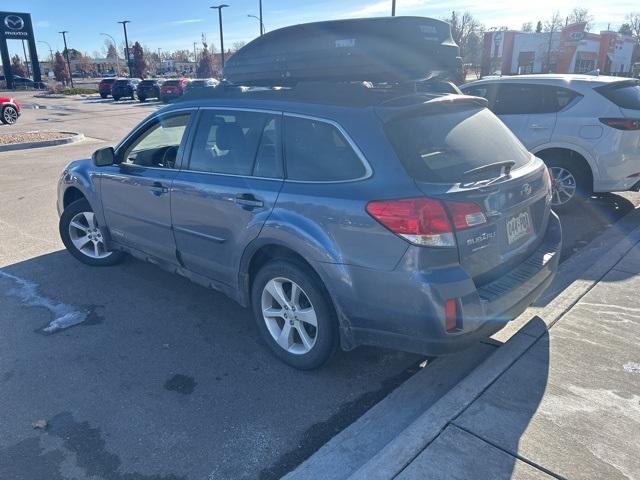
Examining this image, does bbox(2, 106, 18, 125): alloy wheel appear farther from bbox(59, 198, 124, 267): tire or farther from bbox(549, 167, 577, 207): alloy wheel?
bbox(549, 167, 577, 207): alloy wheel

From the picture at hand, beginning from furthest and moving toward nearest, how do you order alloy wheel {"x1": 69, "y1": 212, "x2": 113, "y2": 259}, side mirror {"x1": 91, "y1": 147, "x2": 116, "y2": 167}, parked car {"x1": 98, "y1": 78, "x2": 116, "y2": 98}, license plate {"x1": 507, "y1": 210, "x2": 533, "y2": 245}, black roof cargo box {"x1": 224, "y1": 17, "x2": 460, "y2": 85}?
parked car {"x1": 98, "y1": 78, "x2": 116, "y2": 98}
alloy wheel {"x1": 69, "y1": 212, "x2": 113, "y2": 259}
side mirror {"x1": 91, "y1": 147, "x2": 116, "y2": 167}
black roof cargo box {"x1": 224, "y1": 17, "x2": 460, "y2": 85}
license plate {"x1": 507, "y1": 210, "x2": 533, "y2": 245}

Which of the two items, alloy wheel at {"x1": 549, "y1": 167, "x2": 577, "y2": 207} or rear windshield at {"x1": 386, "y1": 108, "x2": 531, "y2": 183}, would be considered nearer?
rear windshield at {"x1": 386, "y1": 108, "x2": 531, "y2": 183}

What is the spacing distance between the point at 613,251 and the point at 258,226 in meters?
3.75

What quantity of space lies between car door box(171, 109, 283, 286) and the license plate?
142 centimetres

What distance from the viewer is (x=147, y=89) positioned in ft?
116

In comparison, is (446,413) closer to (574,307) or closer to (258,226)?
(258,226)

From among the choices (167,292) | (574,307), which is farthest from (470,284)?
(167,292)

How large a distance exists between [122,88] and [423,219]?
38978mm

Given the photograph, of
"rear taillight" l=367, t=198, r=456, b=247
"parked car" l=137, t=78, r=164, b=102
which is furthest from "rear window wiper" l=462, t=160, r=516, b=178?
"parked car" l=137, t=78, r=164, b=102

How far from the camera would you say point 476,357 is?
3.40 metres

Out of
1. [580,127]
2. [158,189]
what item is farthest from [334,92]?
[580,127]

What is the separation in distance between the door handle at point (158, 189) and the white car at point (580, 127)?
4750 mm

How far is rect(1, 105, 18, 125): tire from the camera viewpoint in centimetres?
1919

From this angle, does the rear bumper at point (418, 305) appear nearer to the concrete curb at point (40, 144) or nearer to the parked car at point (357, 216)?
the parked car at point (357, 216)
